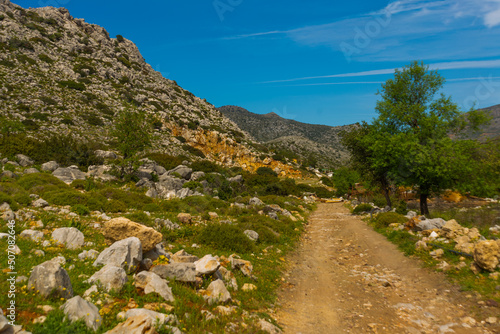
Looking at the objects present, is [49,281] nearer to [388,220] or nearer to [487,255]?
[487,255]

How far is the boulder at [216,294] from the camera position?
5.84m

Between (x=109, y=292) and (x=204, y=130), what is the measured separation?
62.8m

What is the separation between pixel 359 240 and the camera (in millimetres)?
15344

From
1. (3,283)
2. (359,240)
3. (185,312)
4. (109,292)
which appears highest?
(3,283)

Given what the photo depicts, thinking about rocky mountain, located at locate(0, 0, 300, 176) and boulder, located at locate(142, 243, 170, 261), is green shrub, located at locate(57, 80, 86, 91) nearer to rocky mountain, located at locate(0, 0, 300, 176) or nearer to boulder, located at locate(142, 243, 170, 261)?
rocky mountain, located at locate(0, 0, 300, 176)

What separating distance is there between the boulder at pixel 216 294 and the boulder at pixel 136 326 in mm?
1885

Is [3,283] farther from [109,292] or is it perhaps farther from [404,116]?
[404,116]

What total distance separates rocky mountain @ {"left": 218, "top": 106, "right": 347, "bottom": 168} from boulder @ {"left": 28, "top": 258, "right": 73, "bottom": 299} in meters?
124

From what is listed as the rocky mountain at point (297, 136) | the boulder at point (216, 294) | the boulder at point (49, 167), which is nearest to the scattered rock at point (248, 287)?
the boulder at point (216, 294)

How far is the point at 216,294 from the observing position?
19.6 feet

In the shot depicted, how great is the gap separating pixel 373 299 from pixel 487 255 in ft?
12.8

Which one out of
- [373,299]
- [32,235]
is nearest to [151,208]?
[32,235]

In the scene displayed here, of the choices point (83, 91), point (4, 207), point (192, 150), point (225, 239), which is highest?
point (83, 91)

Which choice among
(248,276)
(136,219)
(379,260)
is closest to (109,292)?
(248,276)
